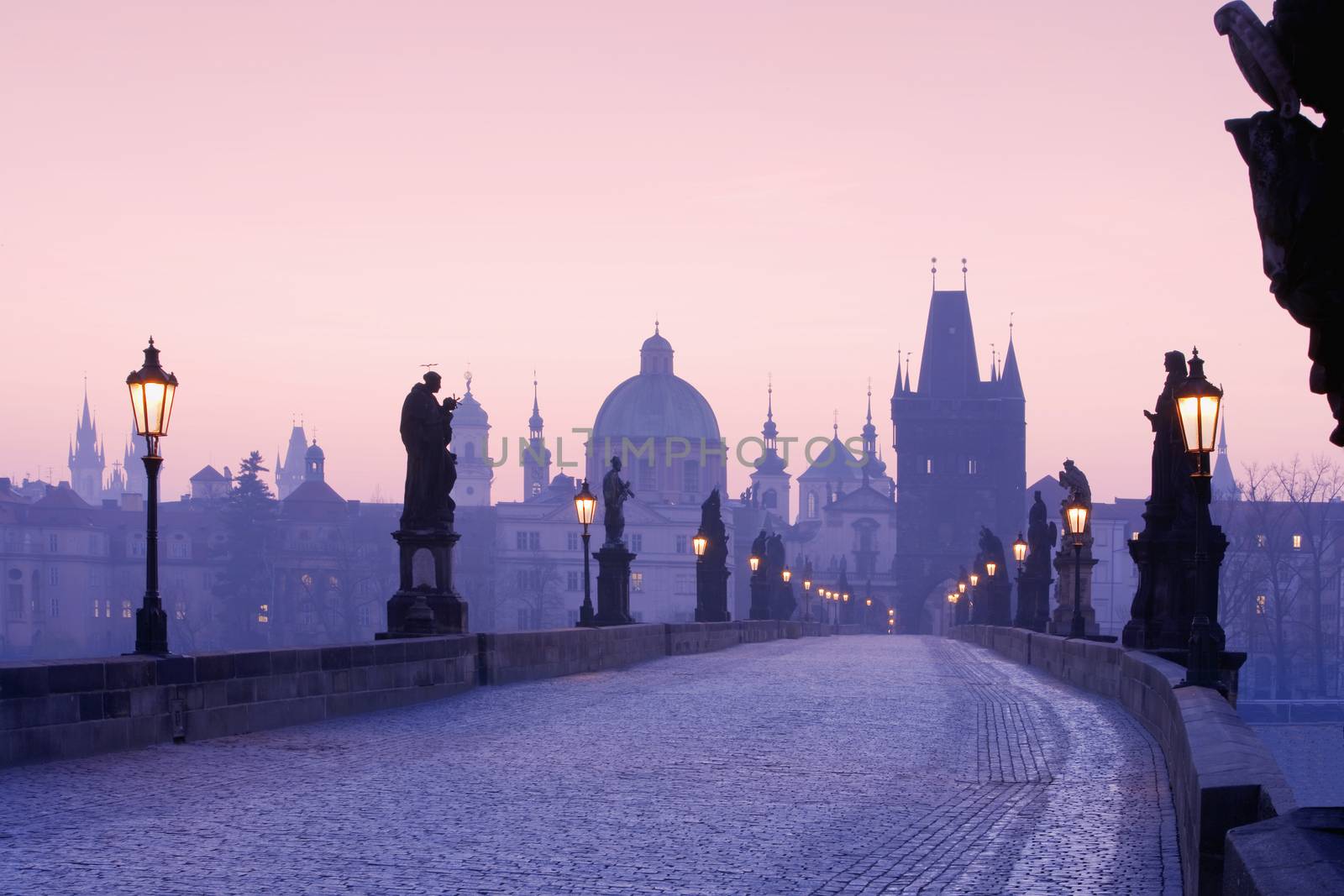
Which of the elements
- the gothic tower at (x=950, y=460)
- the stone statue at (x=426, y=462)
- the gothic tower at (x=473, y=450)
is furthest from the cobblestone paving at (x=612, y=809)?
the gothic tower at (x=473, y=450)

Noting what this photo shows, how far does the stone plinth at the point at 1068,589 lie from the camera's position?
1537 inches

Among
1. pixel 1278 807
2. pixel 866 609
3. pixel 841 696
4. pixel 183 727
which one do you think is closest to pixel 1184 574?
pixel 841 696

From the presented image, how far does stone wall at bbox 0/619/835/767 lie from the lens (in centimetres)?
1180

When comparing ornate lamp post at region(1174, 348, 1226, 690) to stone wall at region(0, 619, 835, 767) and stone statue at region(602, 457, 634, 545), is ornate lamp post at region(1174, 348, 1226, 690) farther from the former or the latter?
stone statue at region(602, 457, 634, 545)

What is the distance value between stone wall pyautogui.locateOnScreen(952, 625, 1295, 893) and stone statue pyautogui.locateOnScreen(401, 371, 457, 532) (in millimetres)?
9242

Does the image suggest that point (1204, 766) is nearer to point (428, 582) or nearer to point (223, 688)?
point (223, 688)

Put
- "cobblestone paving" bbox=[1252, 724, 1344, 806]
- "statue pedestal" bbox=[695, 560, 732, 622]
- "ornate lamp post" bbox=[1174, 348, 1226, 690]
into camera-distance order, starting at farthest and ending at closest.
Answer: "cobblestone paving" bbox=[1252, 724, 1344, 806] < "statue pedestal" bbox=[695, 560, 732, 622] < "ornate lamp post" bbox=[1174, 348, 1226, 690]

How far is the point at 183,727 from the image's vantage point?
13.5 metres

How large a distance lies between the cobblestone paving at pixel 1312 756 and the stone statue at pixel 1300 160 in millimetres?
55694

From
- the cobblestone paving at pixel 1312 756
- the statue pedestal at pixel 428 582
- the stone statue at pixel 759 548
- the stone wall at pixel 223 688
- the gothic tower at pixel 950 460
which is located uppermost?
the gothic tower at pixel 950 460

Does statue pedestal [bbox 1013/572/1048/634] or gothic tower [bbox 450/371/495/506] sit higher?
gothic tower [bbox 450/371/495/506]

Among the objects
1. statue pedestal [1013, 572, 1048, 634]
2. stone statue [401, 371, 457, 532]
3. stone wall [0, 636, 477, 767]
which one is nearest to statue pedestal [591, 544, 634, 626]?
stone statue [401, 371, 457, 532]

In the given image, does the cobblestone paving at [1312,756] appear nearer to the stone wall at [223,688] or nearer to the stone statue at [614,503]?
the stone statue at [614,503]

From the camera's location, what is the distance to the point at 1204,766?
6402 mm
